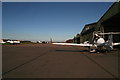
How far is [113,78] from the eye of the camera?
13.9 ft

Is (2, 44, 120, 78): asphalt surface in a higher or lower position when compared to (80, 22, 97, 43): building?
lower

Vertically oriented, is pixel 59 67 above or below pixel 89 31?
below

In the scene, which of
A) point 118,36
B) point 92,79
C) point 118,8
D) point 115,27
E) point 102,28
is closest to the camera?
point 92,79

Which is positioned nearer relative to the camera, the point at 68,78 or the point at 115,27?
the point at 68,78

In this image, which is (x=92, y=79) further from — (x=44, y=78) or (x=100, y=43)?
(x=100, y=43)

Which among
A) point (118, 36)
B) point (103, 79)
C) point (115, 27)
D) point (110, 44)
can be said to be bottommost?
point (103, 79)

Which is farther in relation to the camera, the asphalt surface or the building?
the building

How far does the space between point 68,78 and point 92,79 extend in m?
0.94

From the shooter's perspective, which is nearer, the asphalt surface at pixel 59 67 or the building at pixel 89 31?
the asphalt surface at pixel 59 67

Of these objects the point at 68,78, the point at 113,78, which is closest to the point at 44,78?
the point at 68,78

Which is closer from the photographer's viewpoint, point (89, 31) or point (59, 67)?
point (59, 67)

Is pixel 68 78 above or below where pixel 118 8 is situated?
below

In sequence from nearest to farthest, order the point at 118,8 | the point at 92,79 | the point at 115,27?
the point at 92,79, the point at 118,8, the point at 115,27

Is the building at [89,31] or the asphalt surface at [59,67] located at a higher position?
the building at [89,31]
